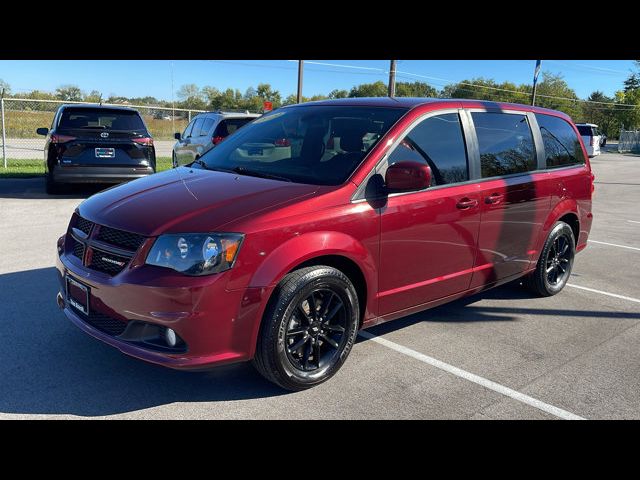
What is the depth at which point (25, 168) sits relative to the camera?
15.2 m

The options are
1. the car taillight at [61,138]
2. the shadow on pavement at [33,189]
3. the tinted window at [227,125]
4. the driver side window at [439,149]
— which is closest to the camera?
the driver side window at [439,149]

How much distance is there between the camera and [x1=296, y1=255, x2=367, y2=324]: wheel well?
3593mm

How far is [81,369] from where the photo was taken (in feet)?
12.2

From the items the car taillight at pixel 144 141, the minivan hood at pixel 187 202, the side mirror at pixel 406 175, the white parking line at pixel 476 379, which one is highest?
the car taillight at pixel 144 141

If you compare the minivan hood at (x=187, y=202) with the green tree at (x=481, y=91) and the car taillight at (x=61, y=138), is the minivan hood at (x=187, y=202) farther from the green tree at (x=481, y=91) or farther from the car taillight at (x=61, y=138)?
the green tree at (x=481, y=91)

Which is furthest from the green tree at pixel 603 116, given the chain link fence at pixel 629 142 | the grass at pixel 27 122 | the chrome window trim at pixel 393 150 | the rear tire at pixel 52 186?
the chrome window trim at pixel 393 150

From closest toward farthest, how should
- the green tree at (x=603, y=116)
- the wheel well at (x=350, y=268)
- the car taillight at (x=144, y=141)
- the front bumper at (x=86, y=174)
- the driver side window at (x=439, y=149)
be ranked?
1. the wheel well at (x=350, y=268)
2. the driver side window at (x=439, y=149)
3. the front bumper at (x=86, y=174)
4. the car taillight at (x=144, y=141)
5. the green tree at (x=603, y=116)

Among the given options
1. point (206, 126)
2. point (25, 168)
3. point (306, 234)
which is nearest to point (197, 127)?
point (206, 126)

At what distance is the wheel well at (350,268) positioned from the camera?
3.59 meters
